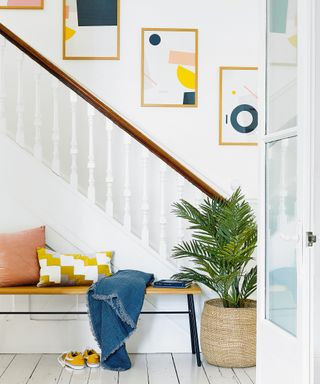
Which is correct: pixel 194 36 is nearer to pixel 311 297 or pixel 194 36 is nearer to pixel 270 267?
pixel 270 267

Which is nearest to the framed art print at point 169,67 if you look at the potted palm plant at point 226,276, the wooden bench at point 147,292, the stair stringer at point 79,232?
the stair stringer at point 79,232

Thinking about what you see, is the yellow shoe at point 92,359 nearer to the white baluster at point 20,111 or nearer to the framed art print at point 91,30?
Result: the white baluster at point 20,111

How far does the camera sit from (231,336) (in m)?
3.75

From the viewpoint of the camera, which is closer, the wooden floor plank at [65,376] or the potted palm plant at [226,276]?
the wooden floor plank at [65,376]

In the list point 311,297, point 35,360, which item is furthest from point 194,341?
point 311,297

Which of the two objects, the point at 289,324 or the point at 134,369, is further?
the point at 134,369

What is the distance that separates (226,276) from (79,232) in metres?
1.05

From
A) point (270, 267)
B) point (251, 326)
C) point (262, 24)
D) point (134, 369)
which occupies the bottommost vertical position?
point (134, 369)

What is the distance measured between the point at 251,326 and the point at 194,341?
0.42 m

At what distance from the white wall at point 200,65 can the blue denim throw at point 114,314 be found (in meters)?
1.44

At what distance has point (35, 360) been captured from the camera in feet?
12.8

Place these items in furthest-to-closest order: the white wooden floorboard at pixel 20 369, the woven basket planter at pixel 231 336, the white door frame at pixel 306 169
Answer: the woven basket planter at pixel 231 336 → the white wooden floorboard at pixel 20 369 → the white door frame at pixel 306 169

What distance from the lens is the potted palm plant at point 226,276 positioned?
3.76m

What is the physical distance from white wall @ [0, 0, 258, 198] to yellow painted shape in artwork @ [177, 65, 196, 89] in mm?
69
